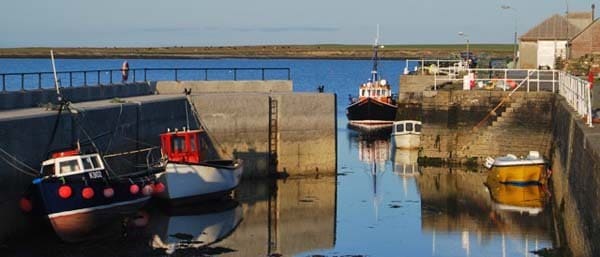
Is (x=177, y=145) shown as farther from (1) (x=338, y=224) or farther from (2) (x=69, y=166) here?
(2) (x=69, y=166)

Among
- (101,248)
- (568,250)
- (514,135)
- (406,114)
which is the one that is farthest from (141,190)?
(406,114)

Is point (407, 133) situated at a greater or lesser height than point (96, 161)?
lesser

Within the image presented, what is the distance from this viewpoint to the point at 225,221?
3030 centimetres

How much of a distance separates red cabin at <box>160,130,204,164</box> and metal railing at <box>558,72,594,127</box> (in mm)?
10638

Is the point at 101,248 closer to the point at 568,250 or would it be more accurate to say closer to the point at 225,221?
the point at 225,221

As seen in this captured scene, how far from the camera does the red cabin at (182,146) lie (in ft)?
105

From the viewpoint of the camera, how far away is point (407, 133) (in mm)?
49094

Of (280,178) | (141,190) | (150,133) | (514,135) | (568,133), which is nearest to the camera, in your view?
(141,190)

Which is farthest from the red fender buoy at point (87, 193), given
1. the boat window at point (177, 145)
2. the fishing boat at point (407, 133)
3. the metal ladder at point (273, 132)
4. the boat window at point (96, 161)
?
the fishing boat at point (407, 133)

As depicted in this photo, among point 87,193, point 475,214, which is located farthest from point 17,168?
point 475,214

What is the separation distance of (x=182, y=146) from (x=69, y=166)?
6.85 metres

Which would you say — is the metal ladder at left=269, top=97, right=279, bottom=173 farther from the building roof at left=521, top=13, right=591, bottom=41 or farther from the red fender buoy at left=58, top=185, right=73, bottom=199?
the building roof at left=521, top=13, right=591, bottom=41

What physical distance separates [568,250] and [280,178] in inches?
584

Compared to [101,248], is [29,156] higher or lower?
higher
